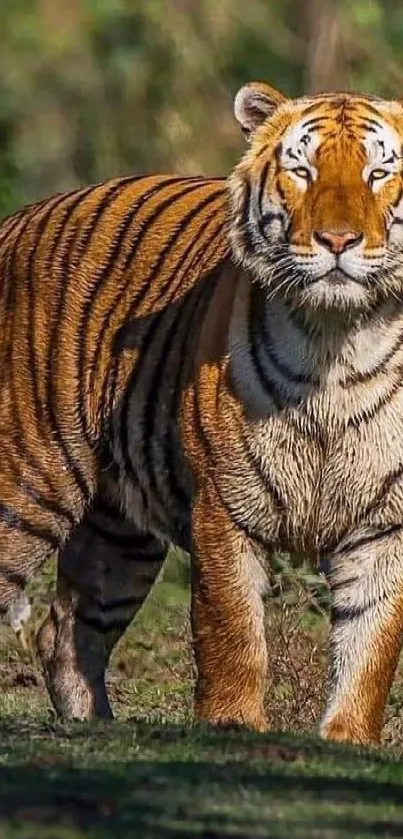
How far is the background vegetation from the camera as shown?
4434 mm

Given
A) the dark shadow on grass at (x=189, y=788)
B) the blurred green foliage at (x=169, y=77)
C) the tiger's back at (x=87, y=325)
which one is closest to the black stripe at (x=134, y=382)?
the tiger's back at (x=87, y=325)

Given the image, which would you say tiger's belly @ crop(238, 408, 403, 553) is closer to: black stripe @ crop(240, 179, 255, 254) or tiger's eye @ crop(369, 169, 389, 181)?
black stripe @ crop(240, 179, 255, 254)

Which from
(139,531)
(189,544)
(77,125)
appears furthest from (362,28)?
(189,544)

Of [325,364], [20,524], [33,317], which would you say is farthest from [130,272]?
[325,364]

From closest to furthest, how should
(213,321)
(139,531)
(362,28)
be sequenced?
(213,321)
(139,531)
(362,28)

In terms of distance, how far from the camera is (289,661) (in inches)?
298

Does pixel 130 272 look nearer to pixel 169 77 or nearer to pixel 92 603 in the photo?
pixel 92 603

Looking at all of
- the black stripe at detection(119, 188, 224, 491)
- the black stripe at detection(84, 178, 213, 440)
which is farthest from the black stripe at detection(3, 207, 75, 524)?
the black stripe at detection(119, 188, 224, 491)

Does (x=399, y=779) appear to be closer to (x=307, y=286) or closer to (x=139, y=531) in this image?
(x=307, y=286)

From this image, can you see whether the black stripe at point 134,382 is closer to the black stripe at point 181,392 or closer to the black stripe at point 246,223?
the black stripe at point 181,392

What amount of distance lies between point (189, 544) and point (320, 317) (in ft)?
2.85

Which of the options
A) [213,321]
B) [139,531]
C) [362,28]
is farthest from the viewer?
[362,28]

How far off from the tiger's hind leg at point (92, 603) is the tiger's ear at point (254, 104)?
162 centimetres

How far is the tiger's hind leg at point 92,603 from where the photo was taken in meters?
7.59
